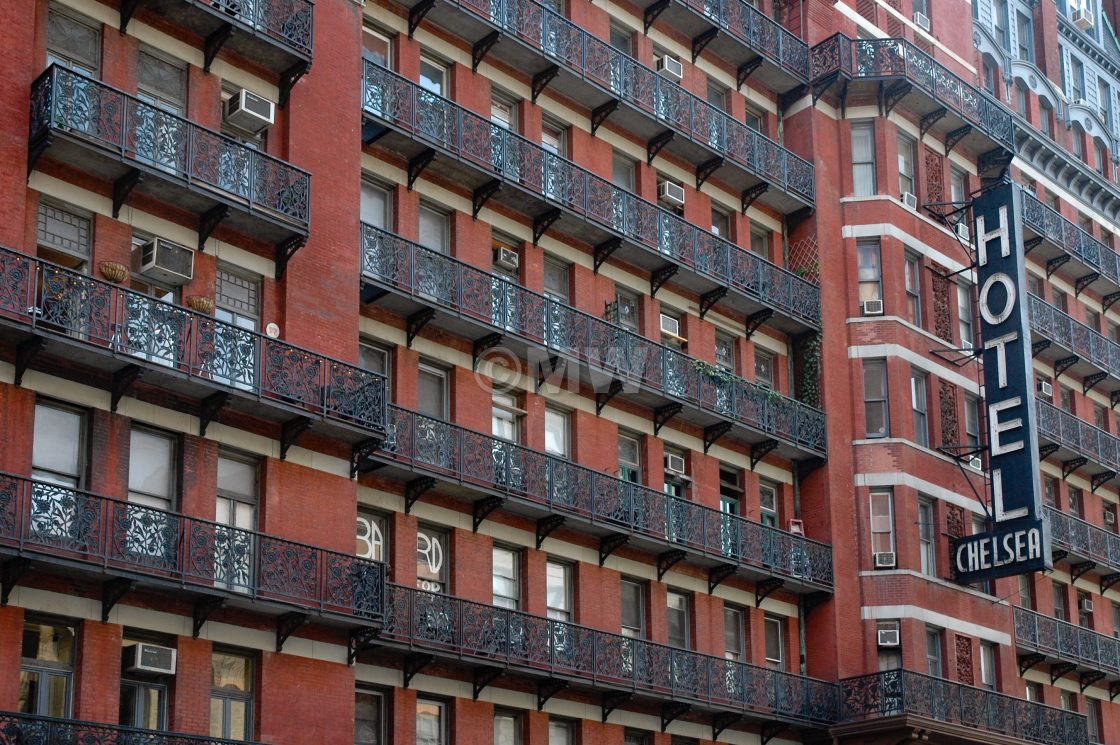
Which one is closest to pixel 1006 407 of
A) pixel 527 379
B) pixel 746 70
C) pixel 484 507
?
pixel 746 70

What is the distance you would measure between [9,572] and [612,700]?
14.6 metres

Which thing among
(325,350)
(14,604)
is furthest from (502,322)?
(14,604)

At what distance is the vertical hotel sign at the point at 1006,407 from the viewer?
4500cm

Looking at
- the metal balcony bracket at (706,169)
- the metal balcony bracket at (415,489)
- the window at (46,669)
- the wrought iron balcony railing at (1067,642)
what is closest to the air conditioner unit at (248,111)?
the metal balcony bracket at (415,489)

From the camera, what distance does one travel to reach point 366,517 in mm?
34656

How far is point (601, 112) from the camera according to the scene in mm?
42219

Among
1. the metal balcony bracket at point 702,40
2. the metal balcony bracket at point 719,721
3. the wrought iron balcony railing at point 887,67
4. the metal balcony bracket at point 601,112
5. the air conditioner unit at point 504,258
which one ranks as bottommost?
the metal balcony bracket at point 719,721

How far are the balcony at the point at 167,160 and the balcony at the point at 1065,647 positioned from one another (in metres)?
25.3

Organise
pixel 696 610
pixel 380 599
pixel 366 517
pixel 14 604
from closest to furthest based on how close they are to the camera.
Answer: pixel 14 604 → pixel 380 599 → pixel 366 517 → pixel 696 610

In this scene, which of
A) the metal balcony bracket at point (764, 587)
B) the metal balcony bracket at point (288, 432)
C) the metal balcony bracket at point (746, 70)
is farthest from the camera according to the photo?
the metal balcony bracket at point (746, 70)

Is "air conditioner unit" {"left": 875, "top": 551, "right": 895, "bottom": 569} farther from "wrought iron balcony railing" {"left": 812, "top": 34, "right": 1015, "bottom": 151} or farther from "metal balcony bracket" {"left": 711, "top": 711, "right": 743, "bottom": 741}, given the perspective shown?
"wrought iron balcony railing" {"left": 812, "top": 34, "right": 1015, "bottom": 151}

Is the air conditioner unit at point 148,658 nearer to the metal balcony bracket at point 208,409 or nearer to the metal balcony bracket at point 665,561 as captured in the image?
the metal balcony bracket at point 208,409

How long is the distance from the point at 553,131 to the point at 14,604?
18.9 meters

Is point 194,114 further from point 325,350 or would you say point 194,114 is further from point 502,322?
point 502,322
